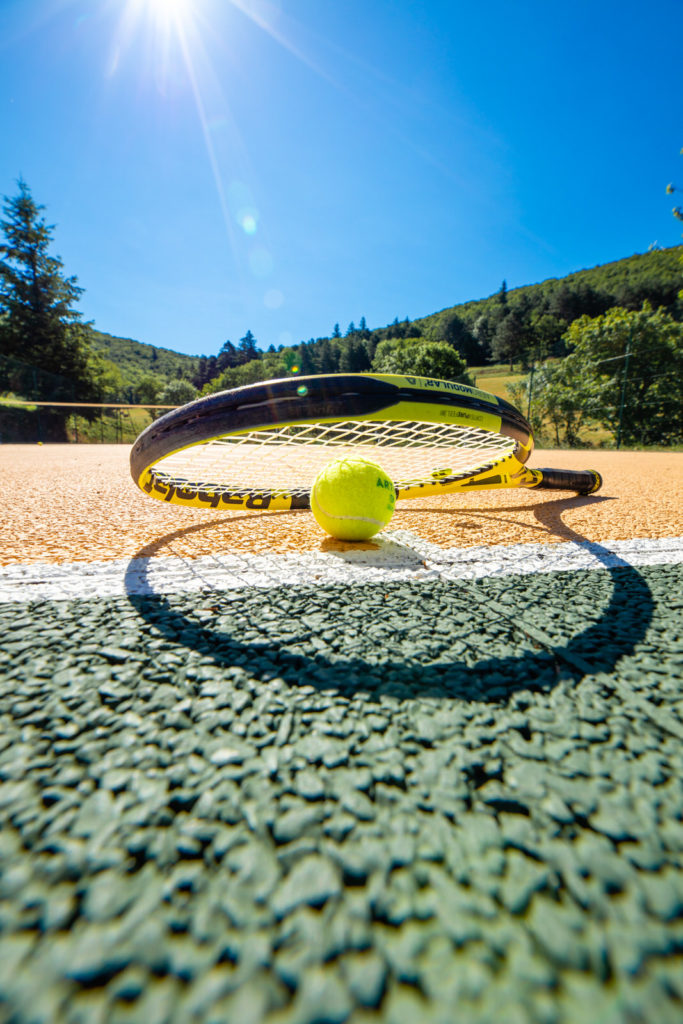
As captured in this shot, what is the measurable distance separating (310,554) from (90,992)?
4.71 ft

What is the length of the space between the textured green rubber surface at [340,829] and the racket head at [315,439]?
660mm

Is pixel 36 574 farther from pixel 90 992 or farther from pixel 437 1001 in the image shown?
pixel 437 1001

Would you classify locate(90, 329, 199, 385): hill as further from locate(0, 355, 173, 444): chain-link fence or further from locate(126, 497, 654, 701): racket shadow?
locate(126, 497, 654, 701): racket shadow

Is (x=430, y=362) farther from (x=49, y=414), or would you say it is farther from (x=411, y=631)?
(x=411, y=631)

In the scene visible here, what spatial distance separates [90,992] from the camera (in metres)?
0.41

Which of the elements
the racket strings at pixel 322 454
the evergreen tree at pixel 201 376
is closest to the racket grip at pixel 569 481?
the racket strings at pixel 322 454

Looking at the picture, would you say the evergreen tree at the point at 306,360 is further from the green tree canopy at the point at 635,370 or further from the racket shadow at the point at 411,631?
the racket shadow at the point at 411,631

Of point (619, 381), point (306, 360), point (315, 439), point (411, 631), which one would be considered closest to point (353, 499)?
point (315, 439)

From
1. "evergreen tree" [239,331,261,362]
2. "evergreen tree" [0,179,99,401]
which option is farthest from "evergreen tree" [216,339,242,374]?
"evergreen tree" [0,179,99,401]

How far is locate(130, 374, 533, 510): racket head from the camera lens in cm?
134

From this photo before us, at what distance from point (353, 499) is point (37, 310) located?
95.9ft

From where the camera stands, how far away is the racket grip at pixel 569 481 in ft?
10.2

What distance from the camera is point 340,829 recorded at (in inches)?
22.8

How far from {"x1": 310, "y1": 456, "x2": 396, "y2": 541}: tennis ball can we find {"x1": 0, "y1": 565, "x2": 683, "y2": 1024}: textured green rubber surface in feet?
2.93
